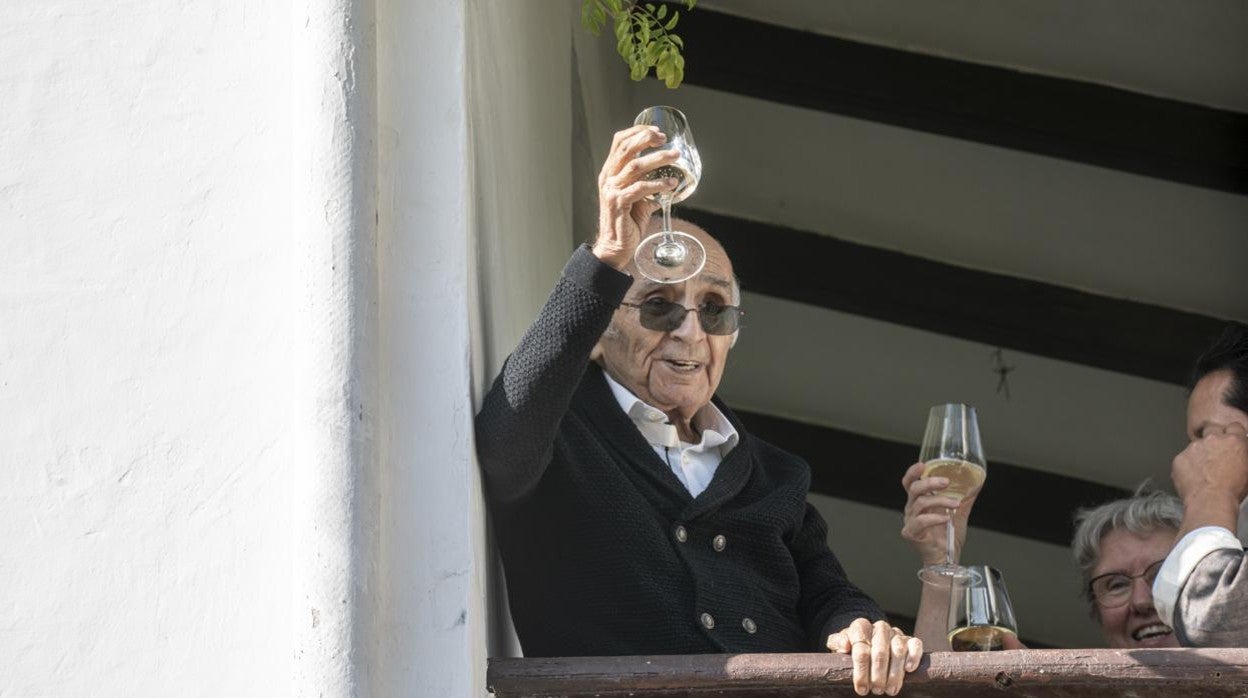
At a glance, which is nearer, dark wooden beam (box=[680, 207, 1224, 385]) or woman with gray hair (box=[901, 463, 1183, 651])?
woman with gray hair (box=[901, 463, 1183, 651])

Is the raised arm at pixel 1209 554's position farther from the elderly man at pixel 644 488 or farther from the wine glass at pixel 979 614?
the elderly man at pixel 644 488

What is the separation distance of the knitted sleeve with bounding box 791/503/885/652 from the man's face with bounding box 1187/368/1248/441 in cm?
58

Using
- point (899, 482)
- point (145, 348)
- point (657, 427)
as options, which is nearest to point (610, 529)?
point (657, 427)

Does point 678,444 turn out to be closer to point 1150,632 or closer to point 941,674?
point 941,674

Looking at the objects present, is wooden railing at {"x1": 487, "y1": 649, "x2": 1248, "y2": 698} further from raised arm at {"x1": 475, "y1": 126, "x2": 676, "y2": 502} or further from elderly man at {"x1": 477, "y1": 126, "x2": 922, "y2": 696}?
raised arm at {"x1": 475, "y1": 126, "x2": 676, "y2": 502}

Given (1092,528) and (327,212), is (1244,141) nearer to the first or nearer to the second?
(1092,528)

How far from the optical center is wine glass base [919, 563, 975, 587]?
370 cm

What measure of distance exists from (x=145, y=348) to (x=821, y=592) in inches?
44.3

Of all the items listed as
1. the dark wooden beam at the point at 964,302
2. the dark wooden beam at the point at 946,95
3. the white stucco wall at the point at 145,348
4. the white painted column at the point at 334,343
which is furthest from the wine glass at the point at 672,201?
the dark wooden beam at the point at 964,302

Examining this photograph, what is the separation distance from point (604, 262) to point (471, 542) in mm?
407

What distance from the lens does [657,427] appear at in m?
3.84

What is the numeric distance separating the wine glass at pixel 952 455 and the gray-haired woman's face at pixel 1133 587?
66 cm

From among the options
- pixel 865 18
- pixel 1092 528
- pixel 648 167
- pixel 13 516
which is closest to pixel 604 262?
pixel 648 167

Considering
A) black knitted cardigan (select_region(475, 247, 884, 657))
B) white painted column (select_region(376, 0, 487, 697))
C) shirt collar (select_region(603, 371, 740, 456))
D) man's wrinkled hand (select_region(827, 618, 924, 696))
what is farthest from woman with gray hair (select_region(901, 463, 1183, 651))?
white painted column (select_region(376, 0, 487, 697))
